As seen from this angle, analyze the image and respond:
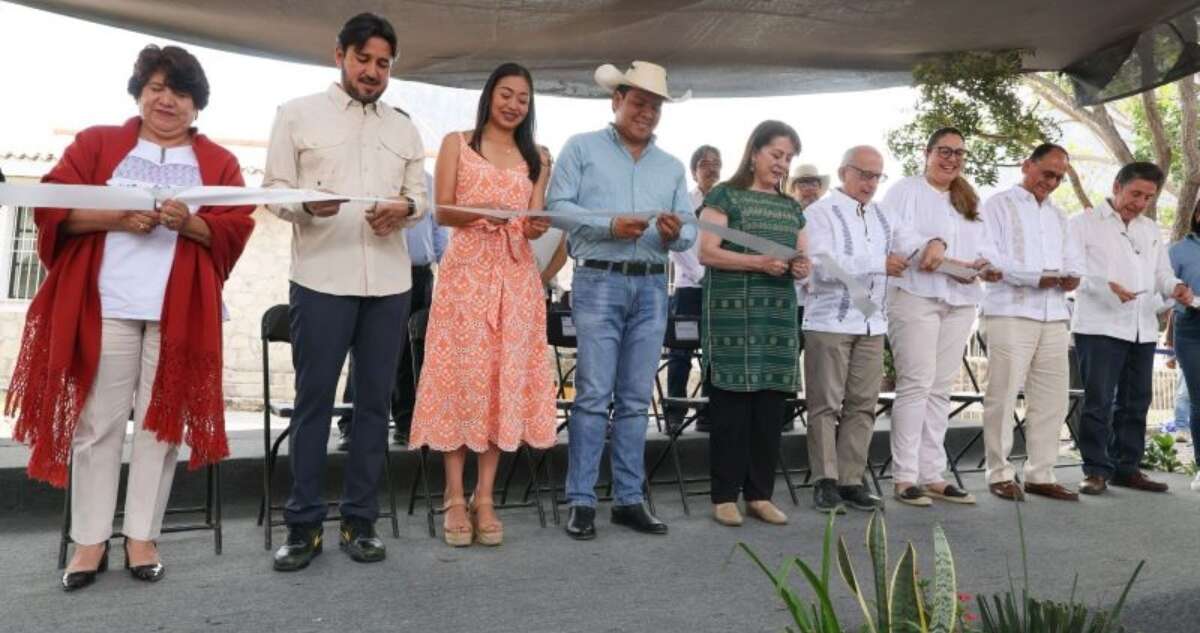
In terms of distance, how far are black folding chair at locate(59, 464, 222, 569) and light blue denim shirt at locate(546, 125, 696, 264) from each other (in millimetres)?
1532

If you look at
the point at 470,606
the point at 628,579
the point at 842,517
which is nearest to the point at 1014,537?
the point at 842,517

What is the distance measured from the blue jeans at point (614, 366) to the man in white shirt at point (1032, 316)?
2117 millimetres

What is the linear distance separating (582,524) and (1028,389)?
2.78m

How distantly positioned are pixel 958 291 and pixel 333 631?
11.8 ft

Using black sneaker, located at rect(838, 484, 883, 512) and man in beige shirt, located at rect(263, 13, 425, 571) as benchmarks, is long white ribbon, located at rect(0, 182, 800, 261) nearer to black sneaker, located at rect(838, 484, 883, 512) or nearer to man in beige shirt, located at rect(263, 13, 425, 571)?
man in beige shirt, located at rect(263, 13, 425, 571)

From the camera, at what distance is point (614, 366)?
163 inches

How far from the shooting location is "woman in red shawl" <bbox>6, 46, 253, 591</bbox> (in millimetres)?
3123

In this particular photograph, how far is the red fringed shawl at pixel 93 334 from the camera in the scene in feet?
10.2

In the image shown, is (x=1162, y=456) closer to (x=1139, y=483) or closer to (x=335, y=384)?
(x=1139, y=483)

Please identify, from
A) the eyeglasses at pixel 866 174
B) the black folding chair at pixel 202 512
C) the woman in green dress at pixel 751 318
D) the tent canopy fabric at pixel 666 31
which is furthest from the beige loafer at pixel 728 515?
the tent canopy fabric at pixel 666 31

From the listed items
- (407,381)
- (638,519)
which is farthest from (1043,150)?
(407,381)

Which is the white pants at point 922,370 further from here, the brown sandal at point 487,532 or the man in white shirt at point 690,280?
the brown sandal at point 487,532

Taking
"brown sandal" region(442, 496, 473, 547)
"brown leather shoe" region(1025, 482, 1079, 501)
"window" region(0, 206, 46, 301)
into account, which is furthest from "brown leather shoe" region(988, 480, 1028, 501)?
"window" region(0, 206, 46, 301)

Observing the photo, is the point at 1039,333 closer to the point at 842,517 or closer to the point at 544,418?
the point at 842,517
